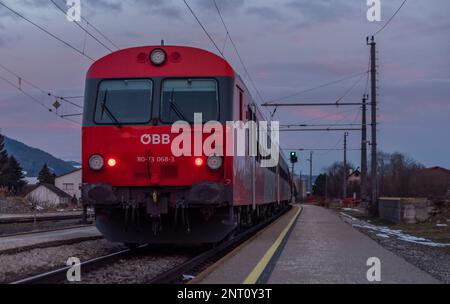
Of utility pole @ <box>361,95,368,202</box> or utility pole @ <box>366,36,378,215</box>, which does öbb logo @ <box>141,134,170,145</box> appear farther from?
utility pole @ <box>361,95,368,202</box>

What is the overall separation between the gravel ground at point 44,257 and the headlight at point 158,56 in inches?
156

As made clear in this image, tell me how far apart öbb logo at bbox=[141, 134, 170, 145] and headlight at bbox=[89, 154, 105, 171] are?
83 cm

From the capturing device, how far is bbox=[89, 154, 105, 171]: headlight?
11.6 metres

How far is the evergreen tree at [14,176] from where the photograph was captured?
8975 cm

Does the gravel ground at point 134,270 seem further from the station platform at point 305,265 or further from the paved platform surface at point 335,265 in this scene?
the paved platform surface at point 335,265

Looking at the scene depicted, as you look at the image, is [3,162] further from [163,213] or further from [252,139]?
[163,213]

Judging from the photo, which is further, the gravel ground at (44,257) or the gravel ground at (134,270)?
the gravel ground at (44,257)

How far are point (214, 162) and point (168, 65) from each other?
2.11m

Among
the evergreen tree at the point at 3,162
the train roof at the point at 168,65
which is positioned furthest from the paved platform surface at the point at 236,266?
the evergreen tree at the point at 3,162

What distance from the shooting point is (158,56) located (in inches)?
479

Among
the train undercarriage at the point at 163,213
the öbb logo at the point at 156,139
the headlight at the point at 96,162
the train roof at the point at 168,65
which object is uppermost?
the train roof at the point at 168,65

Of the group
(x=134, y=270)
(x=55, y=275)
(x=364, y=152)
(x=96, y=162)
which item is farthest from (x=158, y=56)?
(x=364, y=152)

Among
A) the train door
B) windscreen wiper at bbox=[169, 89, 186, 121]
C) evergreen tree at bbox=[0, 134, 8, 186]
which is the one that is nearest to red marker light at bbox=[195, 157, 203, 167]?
windscreen wiper at bbox=[169, 89, 186, 121]

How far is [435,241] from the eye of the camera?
18.1 meters
